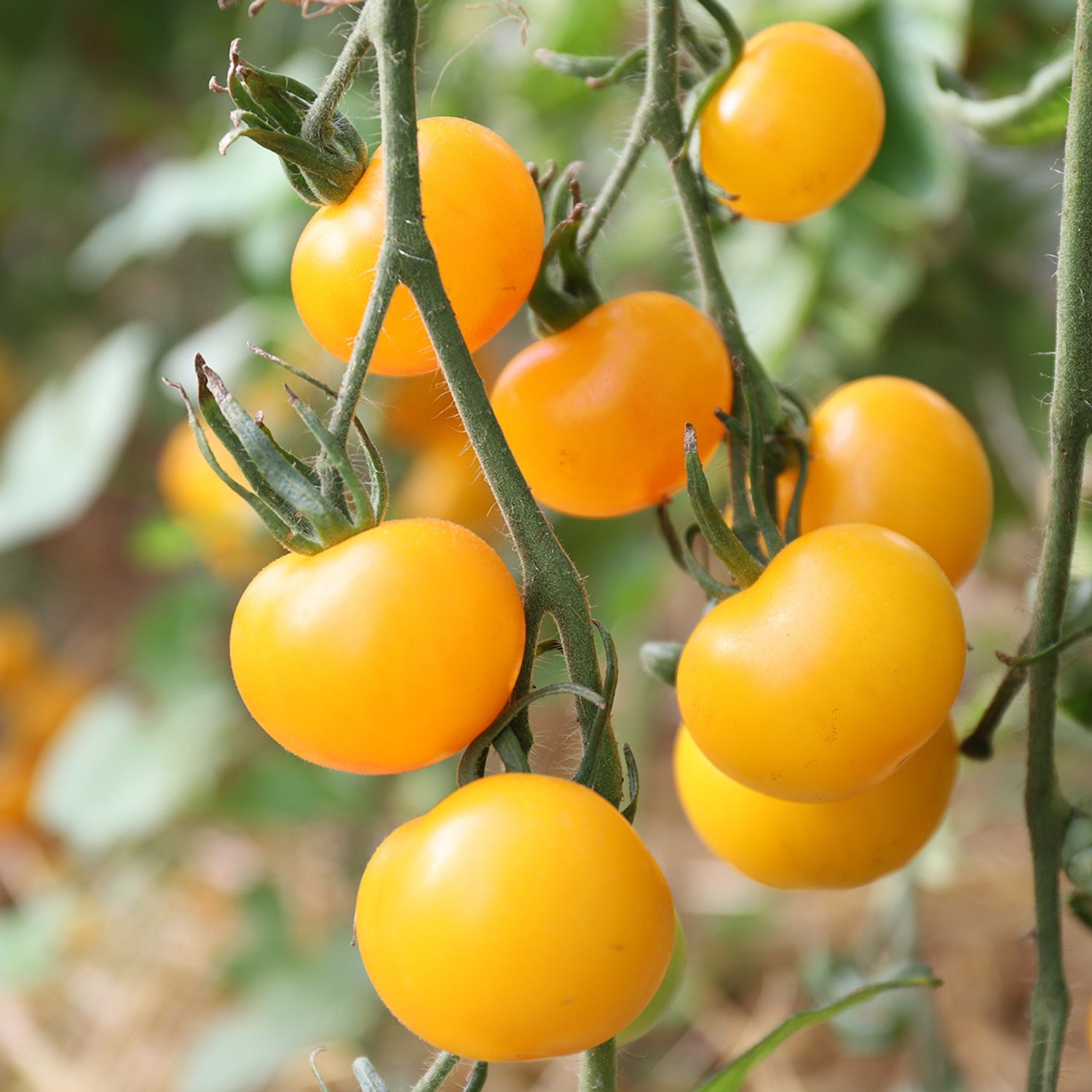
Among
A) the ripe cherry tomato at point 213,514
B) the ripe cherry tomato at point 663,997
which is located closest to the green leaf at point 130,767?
the ripe cherry tomato at point 213,514

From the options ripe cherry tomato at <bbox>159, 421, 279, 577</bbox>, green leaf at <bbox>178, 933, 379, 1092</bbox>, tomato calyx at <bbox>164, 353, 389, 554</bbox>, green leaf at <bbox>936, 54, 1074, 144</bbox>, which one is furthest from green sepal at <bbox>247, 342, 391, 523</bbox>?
green leaf at <bbox>178, 933, 379, 1092</bbox>

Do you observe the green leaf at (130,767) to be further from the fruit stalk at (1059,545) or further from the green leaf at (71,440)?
the fruit stalk at (1059,545)

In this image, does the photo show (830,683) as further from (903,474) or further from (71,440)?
(71,440)

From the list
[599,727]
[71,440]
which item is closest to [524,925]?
[599,727]

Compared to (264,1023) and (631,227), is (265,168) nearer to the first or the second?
(631,227)

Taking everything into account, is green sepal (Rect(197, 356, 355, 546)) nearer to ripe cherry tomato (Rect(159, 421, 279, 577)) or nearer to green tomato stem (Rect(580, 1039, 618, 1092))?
green tomato stem (Rect(580, 1039, 618, 1092))

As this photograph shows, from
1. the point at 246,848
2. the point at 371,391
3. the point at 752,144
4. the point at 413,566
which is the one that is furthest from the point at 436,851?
the point at 246,848
